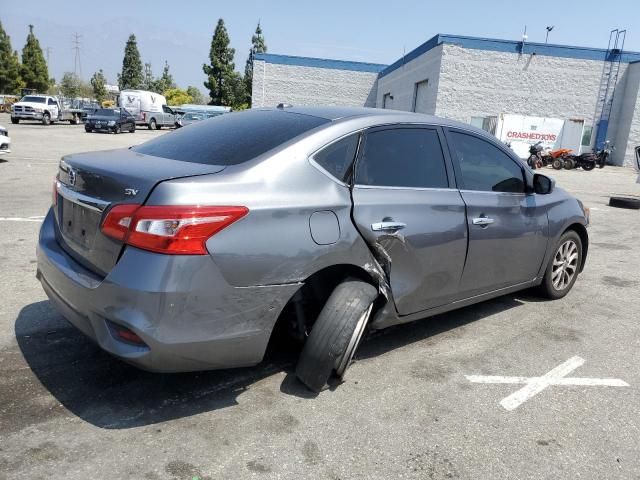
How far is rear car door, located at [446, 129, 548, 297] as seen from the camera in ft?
12.6

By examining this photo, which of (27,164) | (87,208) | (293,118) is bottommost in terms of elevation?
(27,164)

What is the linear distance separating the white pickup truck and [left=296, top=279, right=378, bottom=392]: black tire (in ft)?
123

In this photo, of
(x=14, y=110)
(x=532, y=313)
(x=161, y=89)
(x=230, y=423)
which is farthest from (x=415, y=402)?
(x=161, y=89)

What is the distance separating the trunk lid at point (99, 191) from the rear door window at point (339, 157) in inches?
23.8

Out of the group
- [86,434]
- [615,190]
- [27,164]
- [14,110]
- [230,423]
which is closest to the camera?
[86,434]

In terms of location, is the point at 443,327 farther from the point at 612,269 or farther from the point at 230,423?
the point at 612,269

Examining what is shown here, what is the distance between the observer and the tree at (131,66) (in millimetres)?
85375

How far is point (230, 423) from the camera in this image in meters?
2.79

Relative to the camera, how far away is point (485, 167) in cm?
407

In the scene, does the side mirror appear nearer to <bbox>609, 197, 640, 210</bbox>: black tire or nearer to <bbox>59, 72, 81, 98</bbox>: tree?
<bbox>609, 197, 640, 210</bbox>: black tire

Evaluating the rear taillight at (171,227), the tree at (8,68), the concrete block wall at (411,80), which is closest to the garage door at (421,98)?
the concrete block wall at (411,80)

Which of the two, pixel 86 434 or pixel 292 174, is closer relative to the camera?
pixel 86 434

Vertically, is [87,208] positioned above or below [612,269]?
above

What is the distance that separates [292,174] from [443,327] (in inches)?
83.3
